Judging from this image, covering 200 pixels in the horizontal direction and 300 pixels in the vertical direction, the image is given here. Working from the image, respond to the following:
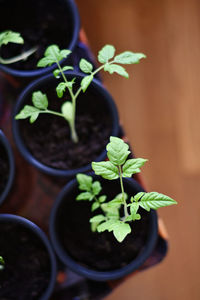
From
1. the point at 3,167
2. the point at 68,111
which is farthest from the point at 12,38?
the point at 3,167

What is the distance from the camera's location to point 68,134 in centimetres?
104

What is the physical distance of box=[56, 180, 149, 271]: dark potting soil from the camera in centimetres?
97

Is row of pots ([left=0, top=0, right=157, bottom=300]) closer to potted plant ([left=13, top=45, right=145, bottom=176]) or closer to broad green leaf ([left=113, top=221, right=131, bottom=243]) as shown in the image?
potted plant ([left=13, top=45, right=145, bottom=176])

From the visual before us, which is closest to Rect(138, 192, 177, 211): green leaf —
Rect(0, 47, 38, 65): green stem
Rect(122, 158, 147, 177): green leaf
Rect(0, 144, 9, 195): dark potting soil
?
Rect(122, 158, 147, 177): green leaf

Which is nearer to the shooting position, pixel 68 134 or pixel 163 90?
pixel 68 134

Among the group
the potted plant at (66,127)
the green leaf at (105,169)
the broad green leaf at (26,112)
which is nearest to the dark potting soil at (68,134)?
the potted plant at (66,127)

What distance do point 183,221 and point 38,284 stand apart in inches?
21.6

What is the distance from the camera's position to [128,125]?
4.39ft

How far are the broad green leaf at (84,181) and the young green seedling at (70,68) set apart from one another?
146 millimetres

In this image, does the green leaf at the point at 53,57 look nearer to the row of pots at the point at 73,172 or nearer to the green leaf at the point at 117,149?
the row of pots at the point at 73,172

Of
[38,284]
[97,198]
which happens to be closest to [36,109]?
[97,198]

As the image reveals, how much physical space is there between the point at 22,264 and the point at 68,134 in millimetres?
347

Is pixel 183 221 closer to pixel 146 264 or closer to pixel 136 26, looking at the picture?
pixel 146 264

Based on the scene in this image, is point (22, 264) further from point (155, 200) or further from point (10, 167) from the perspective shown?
point (155, 200)
